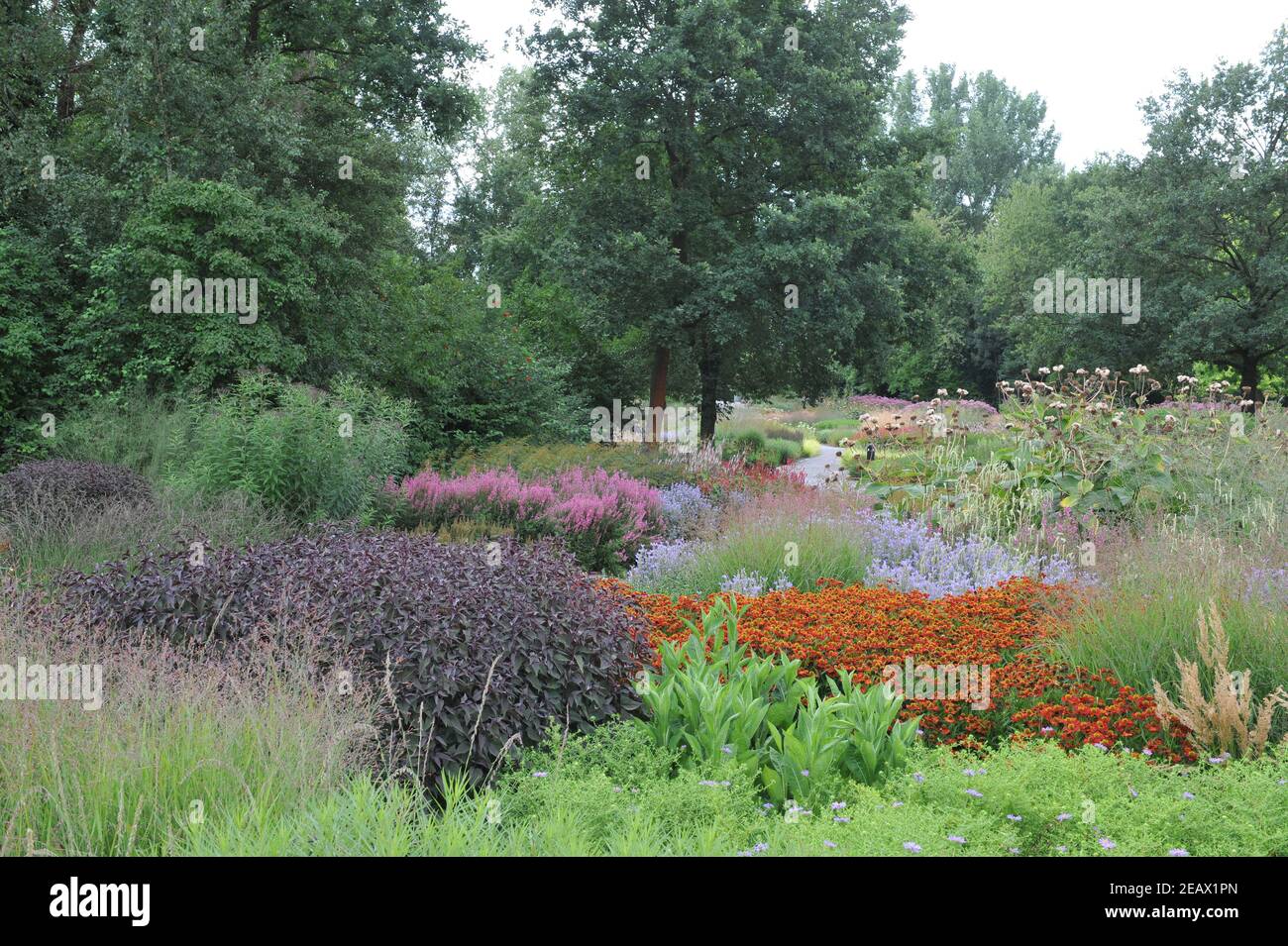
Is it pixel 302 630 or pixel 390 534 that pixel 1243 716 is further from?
pixel 390 534

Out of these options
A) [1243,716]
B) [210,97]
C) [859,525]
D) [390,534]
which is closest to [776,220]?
[210,97]

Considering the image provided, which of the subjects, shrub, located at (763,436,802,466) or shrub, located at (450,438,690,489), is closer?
shrub, located at (450,438,690,489)

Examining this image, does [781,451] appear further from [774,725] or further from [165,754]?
[165,754]

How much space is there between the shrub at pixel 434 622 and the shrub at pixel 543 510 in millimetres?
3553

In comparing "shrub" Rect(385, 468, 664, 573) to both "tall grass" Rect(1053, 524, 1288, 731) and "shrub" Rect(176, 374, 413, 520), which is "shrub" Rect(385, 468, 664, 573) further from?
"tall grass" Rect(1053, 524, 1288, 731)

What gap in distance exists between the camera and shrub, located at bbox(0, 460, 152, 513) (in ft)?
29.3

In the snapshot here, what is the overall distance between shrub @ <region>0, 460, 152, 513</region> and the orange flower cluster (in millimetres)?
5512

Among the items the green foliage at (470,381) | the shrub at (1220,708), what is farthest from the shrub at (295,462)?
the shrub at (1220,708)

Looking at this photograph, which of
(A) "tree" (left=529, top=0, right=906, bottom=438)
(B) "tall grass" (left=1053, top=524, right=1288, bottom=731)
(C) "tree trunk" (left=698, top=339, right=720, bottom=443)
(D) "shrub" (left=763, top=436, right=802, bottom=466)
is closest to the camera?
(B) "tall grass" (left=1053, top=524, right=1288, bottom=731)

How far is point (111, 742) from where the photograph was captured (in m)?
3.34

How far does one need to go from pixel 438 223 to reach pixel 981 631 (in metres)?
38.5

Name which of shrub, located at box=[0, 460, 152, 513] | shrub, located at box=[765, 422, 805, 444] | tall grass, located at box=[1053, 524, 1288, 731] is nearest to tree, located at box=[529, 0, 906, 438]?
shrub, located at box=[765, 422, 805, 444]

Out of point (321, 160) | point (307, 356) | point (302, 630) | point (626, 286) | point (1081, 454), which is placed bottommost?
point (302, 630)

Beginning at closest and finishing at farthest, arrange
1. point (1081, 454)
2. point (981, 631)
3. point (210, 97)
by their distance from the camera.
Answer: point (981, 631) < point (1081, 454) < point (210, 97)
